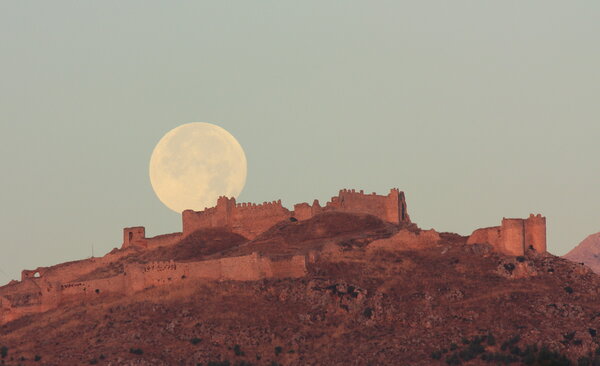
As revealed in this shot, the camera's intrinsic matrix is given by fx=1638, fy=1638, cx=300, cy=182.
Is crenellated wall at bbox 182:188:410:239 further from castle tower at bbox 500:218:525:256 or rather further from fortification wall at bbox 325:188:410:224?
castle tower at bbox 500:218:525:256

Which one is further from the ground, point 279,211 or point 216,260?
point 279,211

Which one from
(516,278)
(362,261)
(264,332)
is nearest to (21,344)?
(264,332)

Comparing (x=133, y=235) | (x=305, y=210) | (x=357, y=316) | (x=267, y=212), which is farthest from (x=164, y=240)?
(x=357, y=316)

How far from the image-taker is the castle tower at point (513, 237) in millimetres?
117938

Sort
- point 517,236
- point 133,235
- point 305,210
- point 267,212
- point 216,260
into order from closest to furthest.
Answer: point 216,260
point 517,236
point 305,210
point 267,212
point 133,235

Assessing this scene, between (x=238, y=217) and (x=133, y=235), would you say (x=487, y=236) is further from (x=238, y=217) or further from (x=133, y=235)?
(x=133, y=235)

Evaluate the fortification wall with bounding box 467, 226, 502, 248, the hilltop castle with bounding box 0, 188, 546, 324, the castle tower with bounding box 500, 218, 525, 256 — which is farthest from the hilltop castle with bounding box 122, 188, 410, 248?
the castle tower with bounding box 500, 218, 525, 256

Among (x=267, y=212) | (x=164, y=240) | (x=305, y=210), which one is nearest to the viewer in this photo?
(x=305, y=210)

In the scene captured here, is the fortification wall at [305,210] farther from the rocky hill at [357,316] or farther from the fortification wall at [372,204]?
the rocky hill at [357,316]

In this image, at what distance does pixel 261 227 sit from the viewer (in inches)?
5394

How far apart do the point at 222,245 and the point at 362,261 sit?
64.9 feet

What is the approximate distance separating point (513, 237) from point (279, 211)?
25192 mm

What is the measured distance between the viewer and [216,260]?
117 meters

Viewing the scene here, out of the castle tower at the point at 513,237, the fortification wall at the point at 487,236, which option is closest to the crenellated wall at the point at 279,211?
the fortification wall at the point at 487,236
